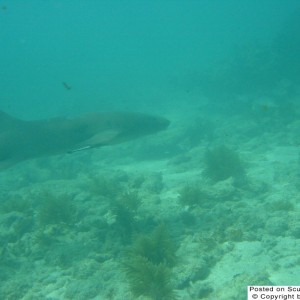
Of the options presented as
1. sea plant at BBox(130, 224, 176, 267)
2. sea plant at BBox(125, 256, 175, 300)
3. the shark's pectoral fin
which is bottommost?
sea plant at BBox(125, 256, 175, 300)

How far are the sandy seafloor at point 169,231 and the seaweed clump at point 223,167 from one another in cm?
31

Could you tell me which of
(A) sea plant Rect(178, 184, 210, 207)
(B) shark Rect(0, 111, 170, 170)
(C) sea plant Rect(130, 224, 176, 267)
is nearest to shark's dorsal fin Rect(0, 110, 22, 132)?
(B) shark Rect(0, 111, 170, 170)

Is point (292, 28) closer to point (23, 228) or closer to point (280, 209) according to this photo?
point (280, 209)

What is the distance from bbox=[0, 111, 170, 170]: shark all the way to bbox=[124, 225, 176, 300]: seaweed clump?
2172mm

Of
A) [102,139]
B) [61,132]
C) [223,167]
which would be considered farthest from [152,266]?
[223,167]

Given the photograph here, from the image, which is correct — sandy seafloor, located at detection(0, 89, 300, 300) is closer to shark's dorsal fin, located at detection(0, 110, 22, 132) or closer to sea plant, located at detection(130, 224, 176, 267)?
sea plant, located at detection(130, 224, 176, 267)

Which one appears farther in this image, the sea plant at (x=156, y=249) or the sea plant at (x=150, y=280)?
the sea plant at (x=156, y=249)

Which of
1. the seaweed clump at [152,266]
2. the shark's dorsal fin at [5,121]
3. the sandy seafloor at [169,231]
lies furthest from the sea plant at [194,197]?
the shark's dorsal fin at [5,121]

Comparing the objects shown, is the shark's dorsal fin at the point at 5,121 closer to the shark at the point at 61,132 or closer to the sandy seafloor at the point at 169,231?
the shark at the point at 61,132

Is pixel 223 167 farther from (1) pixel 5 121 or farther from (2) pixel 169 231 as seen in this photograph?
(1) pixel 5 121

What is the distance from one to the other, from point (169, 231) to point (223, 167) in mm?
3868

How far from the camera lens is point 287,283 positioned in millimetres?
4945

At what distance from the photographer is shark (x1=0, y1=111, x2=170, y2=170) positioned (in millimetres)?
7215

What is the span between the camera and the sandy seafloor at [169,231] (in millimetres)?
5488
